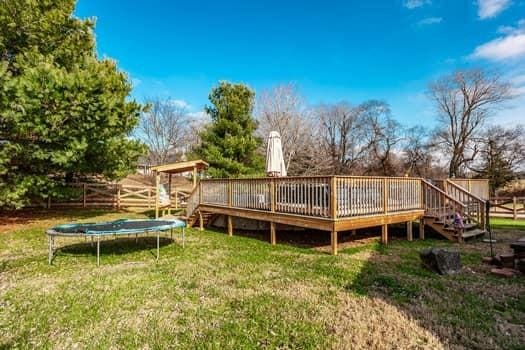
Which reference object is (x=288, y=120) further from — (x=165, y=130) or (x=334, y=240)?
(x=165, y=130)

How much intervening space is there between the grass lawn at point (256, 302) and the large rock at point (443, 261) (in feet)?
0.52

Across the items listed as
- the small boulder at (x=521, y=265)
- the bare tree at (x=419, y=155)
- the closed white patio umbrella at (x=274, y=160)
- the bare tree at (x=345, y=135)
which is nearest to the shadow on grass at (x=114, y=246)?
the closed white patio umbrella at (x=274, y=160)

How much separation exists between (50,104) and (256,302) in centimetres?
956

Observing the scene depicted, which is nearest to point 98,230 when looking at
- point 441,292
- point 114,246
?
point 114,246

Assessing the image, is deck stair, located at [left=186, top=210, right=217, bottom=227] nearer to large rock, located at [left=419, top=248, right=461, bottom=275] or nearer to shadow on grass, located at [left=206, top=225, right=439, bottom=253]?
shadow on grass, located at [left=206, top=225, right=439, bottom=253]

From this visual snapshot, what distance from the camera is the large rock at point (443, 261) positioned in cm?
488

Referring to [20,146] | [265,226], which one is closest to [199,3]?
[20,146]

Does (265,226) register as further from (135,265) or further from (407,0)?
(407,0)

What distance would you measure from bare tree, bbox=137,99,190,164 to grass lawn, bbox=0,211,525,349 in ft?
98.1

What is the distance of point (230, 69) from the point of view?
75.2 ft

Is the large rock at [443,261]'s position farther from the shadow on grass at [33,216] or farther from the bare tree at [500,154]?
the bare tree at [500,154]

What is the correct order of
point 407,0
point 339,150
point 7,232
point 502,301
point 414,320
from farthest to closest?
point 339,150 → point 407,0 → point 7,232 → point 502,301 → point 414,320

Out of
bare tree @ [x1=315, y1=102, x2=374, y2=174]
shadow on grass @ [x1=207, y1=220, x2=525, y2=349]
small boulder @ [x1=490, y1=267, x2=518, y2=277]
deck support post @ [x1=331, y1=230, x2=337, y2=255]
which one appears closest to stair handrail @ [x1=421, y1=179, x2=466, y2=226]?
shadow on grass @ [x1=207, y1=220, x2=525, y2=349]

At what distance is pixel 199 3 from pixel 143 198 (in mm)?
11925
